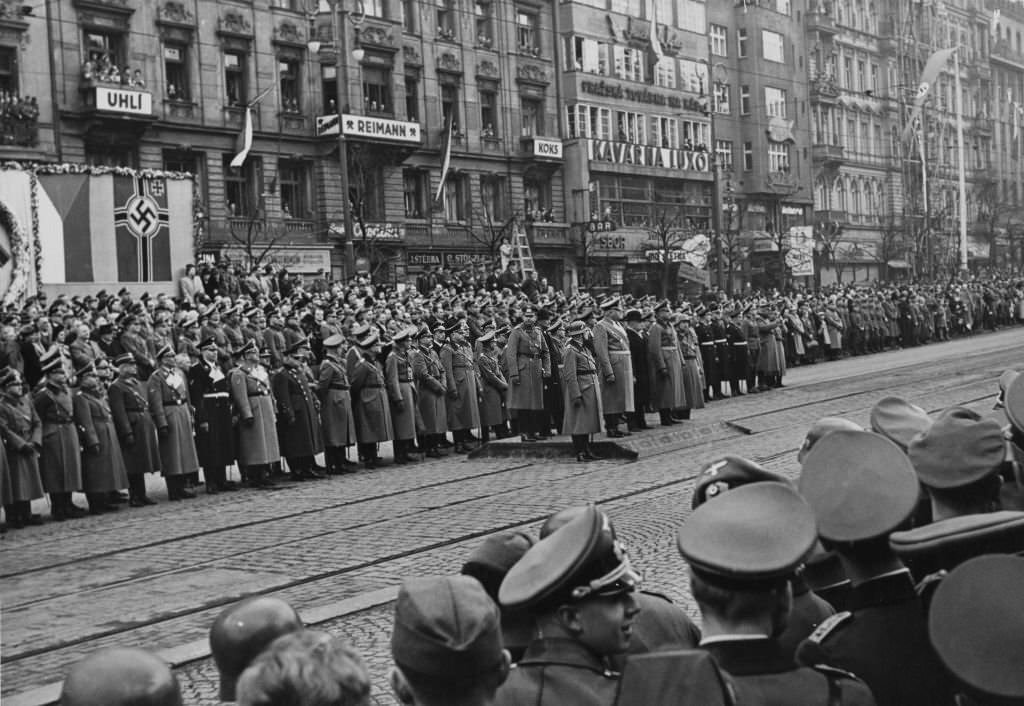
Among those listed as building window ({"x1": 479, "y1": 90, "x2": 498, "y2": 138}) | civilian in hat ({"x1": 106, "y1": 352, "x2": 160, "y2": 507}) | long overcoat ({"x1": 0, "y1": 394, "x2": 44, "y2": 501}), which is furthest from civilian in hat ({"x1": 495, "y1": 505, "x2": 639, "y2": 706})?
building window ({"x1": 479, "y1": 90, "x2": 498, "y2": 138})

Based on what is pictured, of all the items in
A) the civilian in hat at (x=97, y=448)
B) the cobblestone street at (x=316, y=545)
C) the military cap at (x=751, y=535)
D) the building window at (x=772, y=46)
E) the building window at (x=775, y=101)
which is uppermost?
the building window at (x=772, y=46)

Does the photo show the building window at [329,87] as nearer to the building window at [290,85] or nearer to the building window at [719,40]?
the building window at [290,85]

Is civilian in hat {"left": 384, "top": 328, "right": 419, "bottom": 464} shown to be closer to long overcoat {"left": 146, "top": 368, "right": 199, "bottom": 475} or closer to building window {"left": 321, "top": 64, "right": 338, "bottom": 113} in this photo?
long overcoat {"left": 146, "top": 368, "right": 199, "bottom": 475}

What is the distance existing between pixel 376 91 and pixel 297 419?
30.4 meters

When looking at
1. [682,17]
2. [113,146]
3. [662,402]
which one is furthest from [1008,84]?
[662,402]

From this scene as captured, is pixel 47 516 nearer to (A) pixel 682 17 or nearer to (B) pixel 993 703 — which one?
(B) pixel 993 703

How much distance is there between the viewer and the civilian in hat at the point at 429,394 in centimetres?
1816

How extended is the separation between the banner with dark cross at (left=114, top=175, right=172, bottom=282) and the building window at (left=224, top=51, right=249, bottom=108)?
12.6 meters

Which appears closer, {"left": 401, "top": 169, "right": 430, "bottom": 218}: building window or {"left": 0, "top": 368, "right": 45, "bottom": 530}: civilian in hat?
{"left": 0, "top": 368, "right": 45, "bottom": 530}: civilian in hat

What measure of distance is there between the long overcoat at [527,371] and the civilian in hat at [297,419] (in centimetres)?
314

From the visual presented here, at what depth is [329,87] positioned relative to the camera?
43844mm

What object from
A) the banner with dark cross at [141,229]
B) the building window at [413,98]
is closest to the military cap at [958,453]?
the banner with dark cross at [141,229]

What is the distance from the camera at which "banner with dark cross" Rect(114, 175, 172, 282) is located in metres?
27.6

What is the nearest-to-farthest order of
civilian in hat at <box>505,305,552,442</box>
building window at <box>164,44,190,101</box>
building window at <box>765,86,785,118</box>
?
civilian in hat at <box>505,305,552,442</box>
building window at <box>164,44,190,101</box>
building window at <box>765,86,785,118</box>
